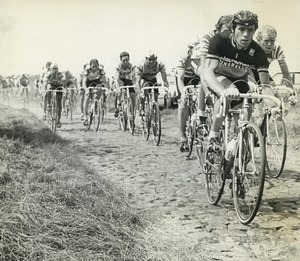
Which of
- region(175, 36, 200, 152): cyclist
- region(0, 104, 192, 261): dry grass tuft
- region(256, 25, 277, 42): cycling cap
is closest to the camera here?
region(0, 104, 192, 261): dry grass tuft

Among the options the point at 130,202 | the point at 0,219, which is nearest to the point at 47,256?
the point at 0,219

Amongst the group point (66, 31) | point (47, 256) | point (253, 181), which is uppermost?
point (66, 31)

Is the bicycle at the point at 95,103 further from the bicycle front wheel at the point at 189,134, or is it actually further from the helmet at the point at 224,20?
the helmet at the point at 224,20

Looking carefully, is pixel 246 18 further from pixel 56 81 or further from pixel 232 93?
pixel 56 81

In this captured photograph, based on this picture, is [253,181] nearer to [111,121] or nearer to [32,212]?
[32,212]

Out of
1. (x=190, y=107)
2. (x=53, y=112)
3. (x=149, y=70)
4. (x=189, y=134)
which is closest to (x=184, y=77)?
(x=190, y=107)

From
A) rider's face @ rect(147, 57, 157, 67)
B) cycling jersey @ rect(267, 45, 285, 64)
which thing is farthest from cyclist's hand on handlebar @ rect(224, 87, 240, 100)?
rider's face @ rect(147, 57, 157, 67)

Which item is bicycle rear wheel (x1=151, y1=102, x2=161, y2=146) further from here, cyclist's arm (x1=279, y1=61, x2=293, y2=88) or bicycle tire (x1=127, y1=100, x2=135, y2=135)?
cyclist's arm (x1=279, y1=61, x2=293, y2=88)

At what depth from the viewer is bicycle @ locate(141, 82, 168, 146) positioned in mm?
6039

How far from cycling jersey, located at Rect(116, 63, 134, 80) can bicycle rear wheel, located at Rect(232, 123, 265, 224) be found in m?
4.37

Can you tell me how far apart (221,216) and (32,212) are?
3.90ft

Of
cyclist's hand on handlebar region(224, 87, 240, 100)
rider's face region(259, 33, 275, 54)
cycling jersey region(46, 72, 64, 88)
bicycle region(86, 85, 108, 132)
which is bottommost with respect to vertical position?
bicycle region(86, 85, 108, 132)

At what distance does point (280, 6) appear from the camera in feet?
11.5

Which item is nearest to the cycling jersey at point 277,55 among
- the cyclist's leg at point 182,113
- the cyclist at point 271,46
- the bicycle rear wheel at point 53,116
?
the cyclist at point 271,46
